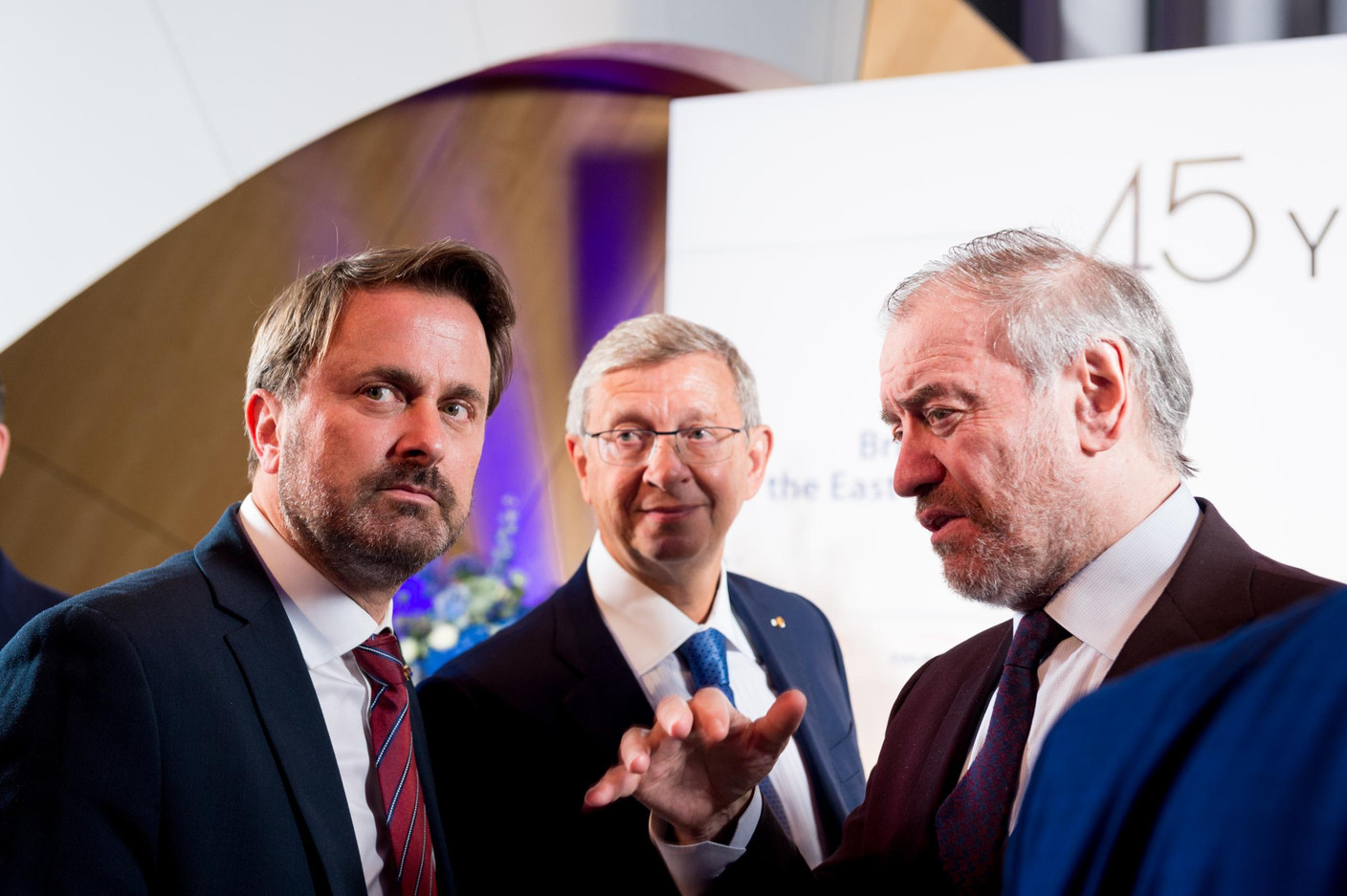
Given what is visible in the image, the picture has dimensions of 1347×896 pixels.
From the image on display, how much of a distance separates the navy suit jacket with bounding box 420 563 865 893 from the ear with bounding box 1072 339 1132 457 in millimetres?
1154

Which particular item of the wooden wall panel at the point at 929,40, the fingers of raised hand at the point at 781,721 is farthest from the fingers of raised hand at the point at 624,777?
the wooden wall panel at the point at 929,40

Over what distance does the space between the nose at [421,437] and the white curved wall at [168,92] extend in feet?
6.27

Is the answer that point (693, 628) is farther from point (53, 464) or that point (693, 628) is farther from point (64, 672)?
point (53, 464)

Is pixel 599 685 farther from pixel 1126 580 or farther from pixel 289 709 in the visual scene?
pixel 1126 580

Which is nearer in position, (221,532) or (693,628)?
(221,532)

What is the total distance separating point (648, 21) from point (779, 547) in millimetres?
2648

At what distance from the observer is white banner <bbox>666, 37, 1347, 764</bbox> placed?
11.7 feet

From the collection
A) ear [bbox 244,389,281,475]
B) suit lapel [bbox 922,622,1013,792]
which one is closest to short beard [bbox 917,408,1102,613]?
suit lapel [bbox 922,622,1013,792]

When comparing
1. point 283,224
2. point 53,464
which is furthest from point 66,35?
point 53,464

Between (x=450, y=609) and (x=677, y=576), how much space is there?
2155 millimetres

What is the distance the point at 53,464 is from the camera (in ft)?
A: 14.9

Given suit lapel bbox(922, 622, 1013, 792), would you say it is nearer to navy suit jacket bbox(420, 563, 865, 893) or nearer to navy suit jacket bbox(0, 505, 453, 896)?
navy suit jacket bbox(420, 563, 865, 893)

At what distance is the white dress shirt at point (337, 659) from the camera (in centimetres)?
198

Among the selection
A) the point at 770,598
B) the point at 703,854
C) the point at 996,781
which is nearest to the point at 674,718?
the point at 703,854
